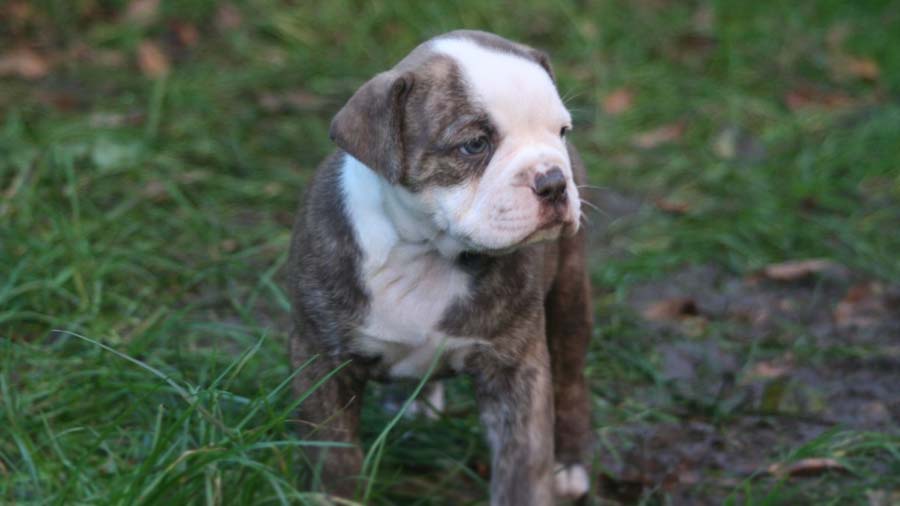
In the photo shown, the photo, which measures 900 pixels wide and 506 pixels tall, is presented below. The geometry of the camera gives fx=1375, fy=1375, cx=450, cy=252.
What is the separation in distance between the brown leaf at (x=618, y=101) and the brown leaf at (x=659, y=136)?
10.5 inches

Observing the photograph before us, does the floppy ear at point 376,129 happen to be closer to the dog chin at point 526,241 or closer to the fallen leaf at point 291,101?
the dog chin at point 526,241

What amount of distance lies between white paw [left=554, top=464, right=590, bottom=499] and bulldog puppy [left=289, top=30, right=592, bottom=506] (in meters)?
0.48

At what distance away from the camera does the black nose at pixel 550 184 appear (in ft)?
10.7

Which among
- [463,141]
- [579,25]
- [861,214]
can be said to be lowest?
[861,214]

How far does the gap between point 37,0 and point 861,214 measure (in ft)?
14.8

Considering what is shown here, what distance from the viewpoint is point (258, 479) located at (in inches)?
136

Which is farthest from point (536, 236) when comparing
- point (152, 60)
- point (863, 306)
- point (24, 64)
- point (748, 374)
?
point (24, 64)

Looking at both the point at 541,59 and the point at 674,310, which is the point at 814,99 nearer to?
the point at 674,310

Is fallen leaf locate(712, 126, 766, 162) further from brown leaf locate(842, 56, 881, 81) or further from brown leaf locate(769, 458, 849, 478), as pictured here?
brown leaf locate(769, 458, 849, 478)

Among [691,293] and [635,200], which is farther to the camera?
[635,200]

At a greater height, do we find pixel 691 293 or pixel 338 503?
pixel 338 503

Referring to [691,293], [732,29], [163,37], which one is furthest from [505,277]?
[732,29]

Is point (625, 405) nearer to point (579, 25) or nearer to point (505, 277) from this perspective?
point (505, 277)

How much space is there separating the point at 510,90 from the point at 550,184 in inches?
10.1
